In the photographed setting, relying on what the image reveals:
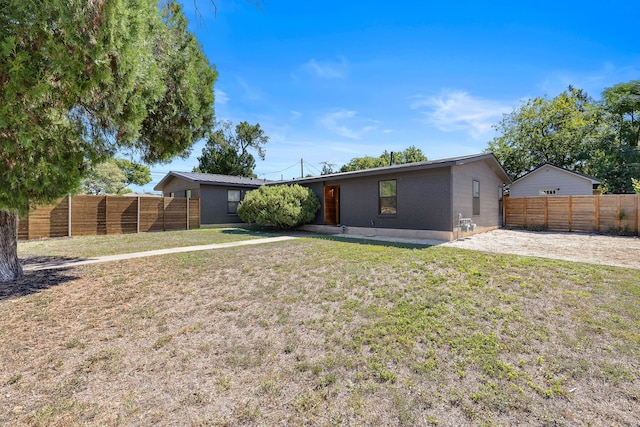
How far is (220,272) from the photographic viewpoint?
5.86 metres

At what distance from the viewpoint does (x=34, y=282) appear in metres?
5.16

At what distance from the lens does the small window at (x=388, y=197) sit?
11562 millimetres

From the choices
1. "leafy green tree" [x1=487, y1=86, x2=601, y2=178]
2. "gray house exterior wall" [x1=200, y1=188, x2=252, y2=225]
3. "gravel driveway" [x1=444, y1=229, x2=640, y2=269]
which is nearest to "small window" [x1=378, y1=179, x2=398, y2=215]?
"gravel driveway" [x1=444, y1=229, x2=640, y2=269]

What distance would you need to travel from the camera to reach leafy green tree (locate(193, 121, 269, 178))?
98.9 feet

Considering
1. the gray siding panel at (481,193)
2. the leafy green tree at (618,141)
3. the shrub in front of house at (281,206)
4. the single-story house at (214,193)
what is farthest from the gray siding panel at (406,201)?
the leafy green tree at (618,141)

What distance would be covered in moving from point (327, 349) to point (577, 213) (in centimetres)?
1448

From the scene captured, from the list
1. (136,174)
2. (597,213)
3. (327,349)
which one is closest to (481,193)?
(597,213)

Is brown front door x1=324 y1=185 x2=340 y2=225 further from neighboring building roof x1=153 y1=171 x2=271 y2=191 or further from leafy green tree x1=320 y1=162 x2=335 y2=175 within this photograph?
leafy green tree x1=320 y1=162 x2=335 y2=175

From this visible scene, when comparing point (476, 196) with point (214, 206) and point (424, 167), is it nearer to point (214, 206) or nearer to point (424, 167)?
point (424, 167)

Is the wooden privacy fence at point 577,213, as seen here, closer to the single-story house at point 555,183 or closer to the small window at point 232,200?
the single-story house at point 555,183

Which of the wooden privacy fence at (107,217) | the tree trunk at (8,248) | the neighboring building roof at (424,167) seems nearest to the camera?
the tree trunk at (8,248)

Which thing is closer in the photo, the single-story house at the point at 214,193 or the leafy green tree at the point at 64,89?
the leafy green tree at the point at 64,89

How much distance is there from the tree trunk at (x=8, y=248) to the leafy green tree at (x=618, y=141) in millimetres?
28558

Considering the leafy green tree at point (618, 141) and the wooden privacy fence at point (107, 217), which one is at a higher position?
the leafy green tree at point (618, 141)
